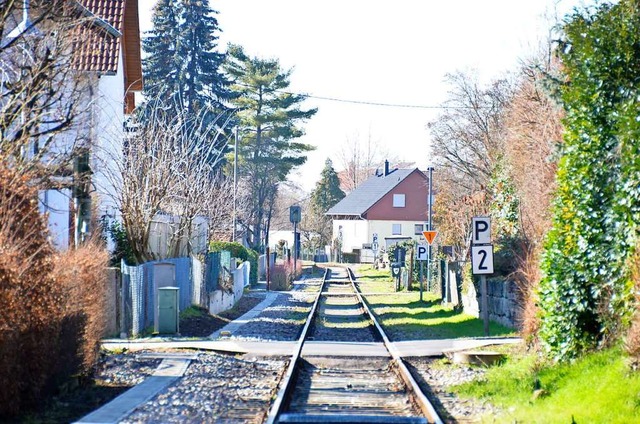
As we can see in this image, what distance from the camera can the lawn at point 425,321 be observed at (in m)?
23.2

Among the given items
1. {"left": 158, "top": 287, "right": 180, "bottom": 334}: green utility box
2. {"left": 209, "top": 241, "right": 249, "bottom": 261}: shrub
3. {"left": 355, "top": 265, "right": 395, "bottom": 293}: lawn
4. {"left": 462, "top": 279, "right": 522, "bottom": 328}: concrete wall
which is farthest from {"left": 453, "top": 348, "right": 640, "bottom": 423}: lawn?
{"left": 355, "top": 265, "right": 395, "bottom": 293}: lawn

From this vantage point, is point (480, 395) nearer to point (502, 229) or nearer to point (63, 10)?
point (63, 10)

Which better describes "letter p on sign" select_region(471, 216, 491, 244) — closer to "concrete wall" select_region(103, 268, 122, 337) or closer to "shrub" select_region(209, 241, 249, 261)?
"concrete wall" select_region(103, 268, 122, 337)

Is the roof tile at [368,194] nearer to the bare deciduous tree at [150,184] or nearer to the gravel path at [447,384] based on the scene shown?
the bare deciduous tree at [150,184]

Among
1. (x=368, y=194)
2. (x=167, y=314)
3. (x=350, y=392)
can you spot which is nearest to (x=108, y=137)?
(x=167, y=314)

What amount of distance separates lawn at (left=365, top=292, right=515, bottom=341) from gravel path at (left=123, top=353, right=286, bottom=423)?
22.7 ft

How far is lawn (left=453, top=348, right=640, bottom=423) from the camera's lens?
1029cm

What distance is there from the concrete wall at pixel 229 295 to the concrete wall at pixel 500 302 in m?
8.30

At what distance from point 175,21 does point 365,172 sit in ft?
250

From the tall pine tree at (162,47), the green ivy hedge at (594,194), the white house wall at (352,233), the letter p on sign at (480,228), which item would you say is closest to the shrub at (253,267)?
the tall pine tree at (162,47)

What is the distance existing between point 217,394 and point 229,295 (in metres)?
22.2

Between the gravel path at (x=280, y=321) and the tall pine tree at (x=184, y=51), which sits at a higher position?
the tall pine tree at (x=184, y=51)

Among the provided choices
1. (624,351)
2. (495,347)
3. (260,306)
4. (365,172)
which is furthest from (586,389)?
(365,172)

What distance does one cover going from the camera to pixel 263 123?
73.7 metres
